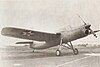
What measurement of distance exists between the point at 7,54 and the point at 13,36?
0.36 feet

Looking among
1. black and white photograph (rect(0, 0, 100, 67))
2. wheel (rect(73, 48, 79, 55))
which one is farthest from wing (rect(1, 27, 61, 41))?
wheel (rect(73, 48, 79, 55))

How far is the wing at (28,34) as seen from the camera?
2.84ft

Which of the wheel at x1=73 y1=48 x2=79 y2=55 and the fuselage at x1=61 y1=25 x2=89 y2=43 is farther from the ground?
the fuselage at x1=61 y1=25 x2=89 y2=43

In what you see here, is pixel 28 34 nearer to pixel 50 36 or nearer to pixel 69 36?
pixel 50 36

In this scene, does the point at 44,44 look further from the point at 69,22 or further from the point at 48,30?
the point at 69,22

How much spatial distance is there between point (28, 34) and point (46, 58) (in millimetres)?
172

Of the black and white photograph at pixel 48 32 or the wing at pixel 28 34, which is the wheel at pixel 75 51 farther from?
the wing at pixel 28 34

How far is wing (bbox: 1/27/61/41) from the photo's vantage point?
34.1 inches

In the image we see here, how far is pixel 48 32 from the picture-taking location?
877 mm

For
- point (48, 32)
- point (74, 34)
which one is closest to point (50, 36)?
point (48, 32)

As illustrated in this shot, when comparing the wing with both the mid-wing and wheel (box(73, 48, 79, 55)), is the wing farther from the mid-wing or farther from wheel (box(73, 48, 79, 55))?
wheel (box(73, 48, 79, 55))

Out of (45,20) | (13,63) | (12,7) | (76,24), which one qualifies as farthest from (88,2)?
(13,63)

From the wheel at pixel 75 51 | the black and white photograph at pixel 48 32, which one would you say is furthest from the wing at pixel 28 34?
the wheel at pixel 75 51

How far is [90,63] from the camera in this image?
0.83 metres
